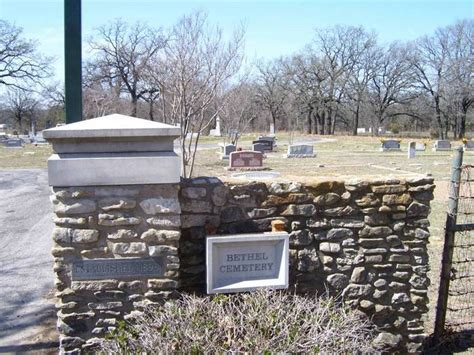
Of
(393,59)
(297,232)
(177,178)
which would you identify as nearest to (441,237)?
(297,232)

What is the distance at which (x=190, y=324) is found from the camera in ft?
10.8

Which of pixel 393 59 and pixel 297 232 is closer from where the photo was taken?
pixel 297 232

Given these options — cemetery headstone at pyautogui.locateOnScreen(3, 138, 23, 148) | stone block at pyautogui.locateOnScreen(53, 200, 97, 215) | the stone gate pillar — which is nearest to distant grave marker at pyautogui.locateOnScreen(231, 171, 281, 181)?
the stone gate pillar

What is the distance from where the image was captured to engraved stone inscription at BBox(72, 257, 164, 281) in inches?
145

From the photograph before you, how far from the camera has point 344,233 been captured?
4.33m

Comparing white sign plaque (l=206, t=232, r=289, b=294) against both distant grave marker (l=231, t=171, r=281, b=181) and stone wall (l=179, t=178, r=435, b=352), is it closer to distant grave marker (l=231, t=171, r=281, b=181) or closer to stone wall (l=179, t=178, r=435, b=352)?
stone wall (l=179, t=178, r=435, b=352)

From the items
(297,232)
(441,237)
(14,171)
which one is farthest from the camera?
(14,171)

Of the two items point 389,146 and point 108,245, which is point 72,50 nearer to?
point 108,245

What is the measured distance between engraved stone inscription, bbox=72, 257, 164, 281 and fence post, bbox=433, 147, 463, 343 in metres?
2.81

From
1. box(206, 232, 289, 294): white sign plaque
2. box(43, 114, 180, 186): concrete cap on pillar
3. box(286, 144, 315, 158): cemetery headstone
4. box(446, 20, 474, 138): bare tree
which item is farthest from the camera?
box(446, 20, 474, 138): bare tree

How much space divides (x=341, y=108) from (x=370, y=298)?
2422 inches

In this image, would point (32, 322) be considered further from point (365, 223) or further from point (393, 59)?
point (393, 59)

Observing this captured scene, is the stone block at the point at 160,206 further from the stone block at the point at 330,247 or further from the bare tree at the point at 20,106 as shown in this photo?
the bare tree at the point at 20,106

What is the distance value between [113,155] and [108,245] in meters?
0.71
